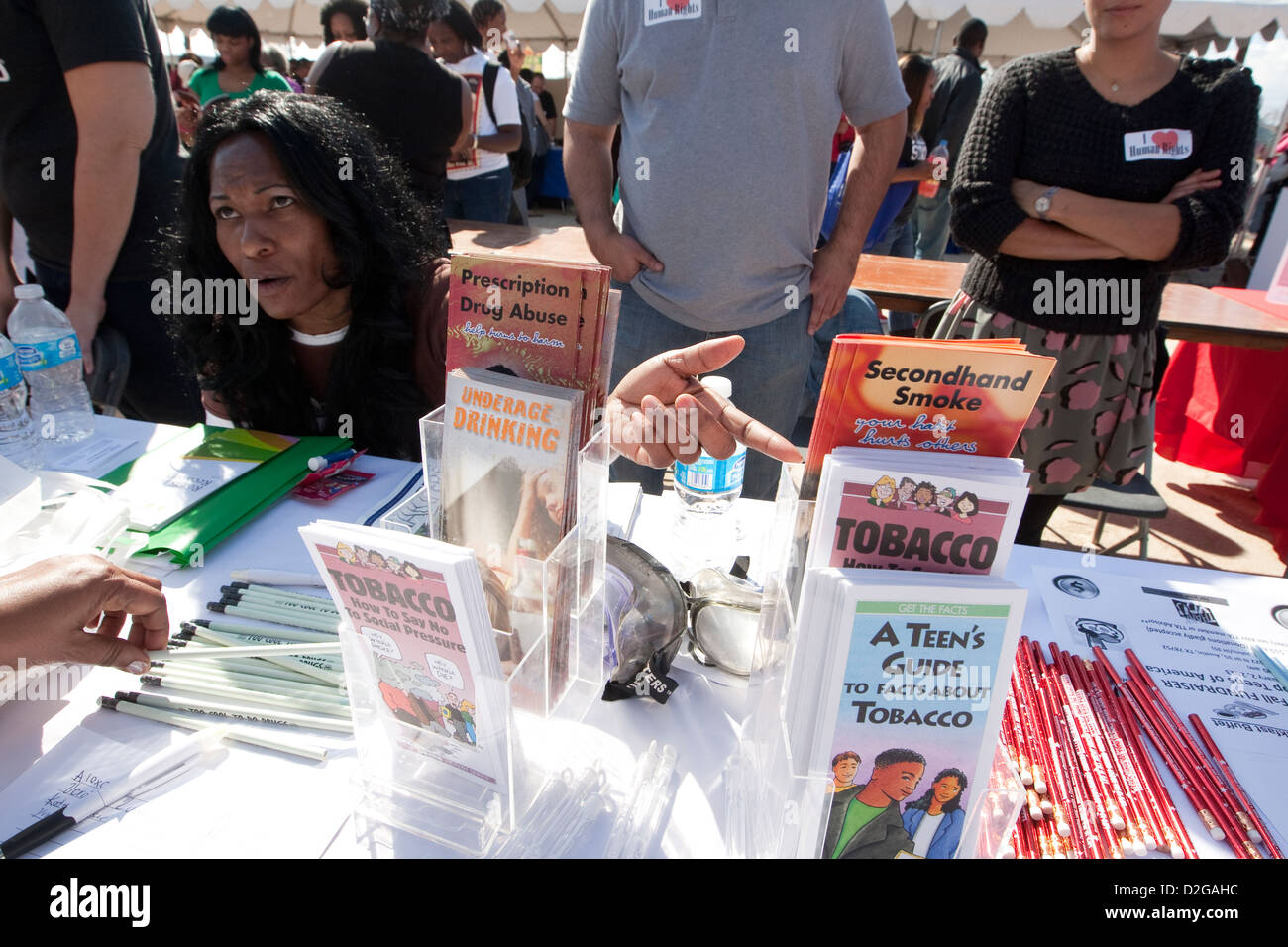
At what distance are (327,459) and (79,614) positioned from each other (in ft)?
2.13

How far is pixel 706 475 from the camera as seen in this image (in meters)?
1.43

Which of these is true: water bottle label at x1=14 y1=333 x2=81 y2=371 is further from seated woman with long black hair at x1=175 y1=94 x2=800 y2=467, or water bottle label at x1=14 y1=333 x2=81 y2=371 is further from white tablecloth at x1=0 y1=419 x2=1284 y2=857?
white tablecloth at x1=0 y1=419 x2=1284 y2=857

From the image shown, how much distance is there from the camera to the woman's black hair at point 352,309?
158 cm

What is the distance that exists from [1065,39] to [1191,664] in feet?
36.4

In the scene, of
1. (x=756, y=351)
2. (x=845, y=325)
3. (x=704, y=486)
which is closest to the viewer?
(x=704, y=486)

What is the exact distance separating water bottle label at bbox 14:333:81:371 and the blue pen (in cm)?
77

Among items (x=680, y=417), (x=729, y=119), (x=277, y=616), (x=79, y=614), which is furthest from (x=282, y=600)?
(x=729, y=119)

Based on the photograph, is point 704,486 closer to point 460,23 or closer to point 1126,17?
point 1126,17

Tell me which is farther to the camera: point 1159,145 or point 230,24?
point 230,24

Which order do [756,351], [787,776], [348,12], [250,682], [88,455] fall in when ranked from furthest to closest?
[348,12]
[756,351]
[88,455]
[250,682]
[787,776]

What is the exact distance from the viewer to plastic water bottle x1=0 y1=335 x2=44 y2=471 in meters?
1.44

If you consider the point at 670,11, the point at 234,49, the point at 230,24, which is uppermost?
the point at 230,24

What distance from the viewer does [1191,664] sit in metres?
1.04
